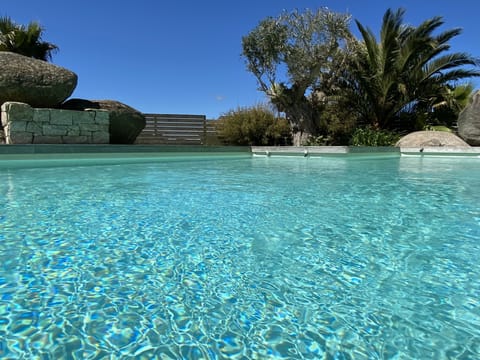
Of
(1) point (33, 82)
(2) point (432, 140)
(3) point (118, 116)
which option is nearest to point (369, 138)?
(2) point (432, 140)

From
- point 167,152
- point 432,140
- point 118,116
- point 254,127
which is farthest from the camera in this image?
point 254,127

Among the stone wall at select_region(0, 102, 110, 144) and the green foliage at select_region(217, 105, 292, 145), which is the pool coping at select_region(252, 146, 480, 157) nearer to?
the green foliage at select_region(217, 105, 292, 145)

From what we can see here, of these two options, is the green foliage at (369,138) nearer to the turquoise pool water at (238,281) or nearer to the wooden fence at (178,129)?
the wooden fence at (178,129)

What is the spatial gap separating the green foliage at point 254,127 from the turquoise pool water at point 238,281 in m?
9.28

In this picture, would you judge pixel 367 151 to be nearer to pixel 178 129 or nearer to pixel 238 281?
pixel 178 129

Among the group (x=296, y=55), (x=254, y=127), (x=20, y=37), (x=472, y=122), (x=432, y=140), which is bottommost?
(x=432, y=140)

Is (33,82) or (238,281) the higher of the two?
(33,82)

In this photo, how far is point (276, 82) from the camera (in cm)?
1220

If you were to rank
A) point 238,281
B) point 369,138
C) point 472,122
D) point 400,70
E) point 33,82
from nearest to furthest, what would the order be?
point 238,281, point 33,82, point 472,122, point 369,138, point 400,70

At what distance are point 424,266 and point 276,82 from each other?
11.3 m

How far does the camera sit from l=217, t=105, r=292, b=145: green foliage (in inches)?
472

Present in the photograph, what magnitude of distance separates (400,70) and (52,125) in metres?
11.8

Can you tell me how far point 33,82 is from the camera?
8422mm

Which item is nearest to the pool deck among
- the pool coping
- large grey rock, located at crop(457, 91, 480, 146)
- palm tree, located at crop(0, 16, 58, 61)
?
the pool coping
